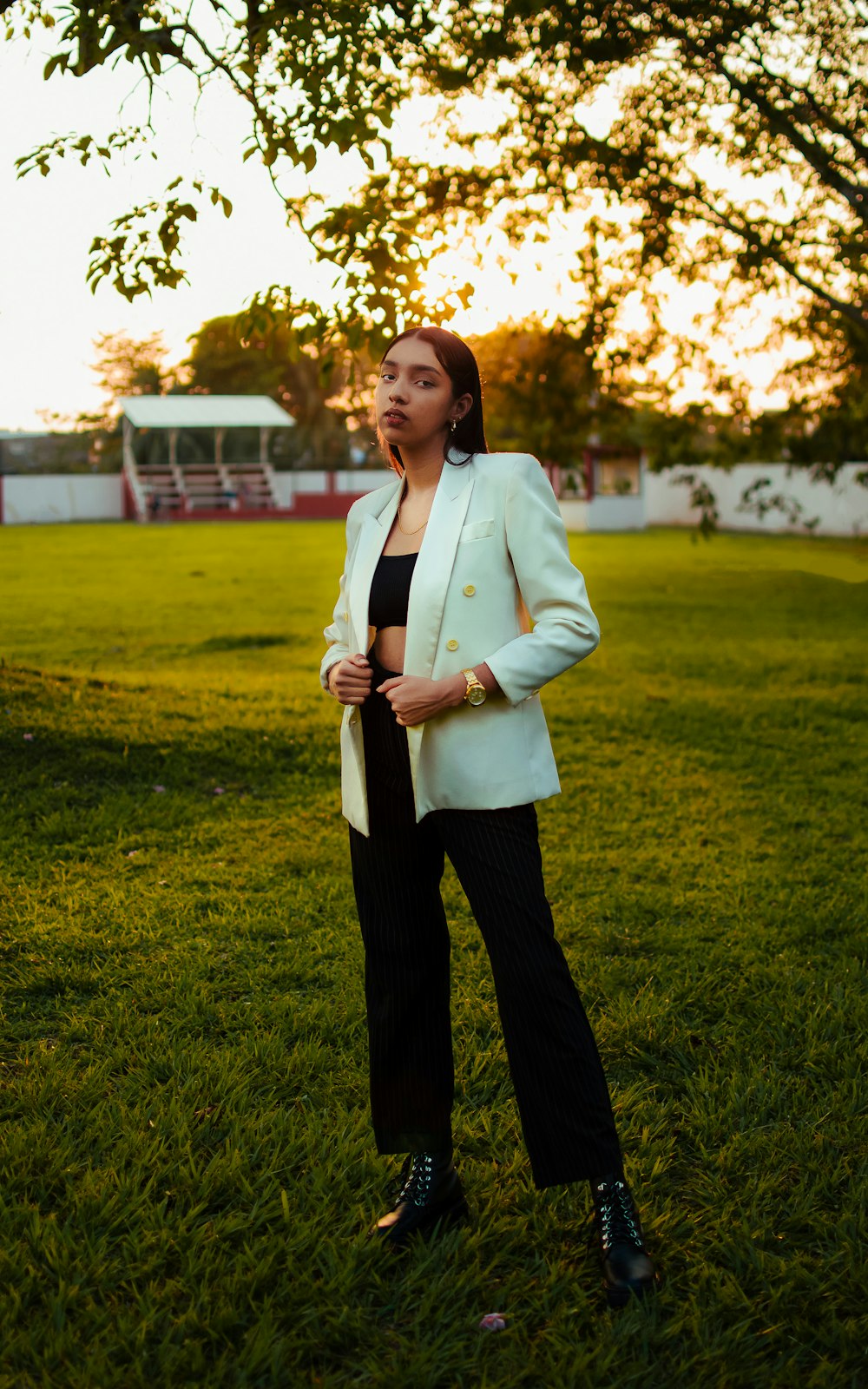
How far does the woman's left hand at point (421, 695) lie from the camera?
2.57 meters

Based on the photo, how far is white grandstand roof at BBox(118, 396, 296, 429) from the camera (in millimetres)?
43750

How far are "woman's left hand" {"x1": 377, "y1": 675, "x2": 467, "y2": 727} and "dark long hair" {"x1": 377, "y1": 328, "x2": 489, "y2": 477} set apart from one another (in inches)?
19.8

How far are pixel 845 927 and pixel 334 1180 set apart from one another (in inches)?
101

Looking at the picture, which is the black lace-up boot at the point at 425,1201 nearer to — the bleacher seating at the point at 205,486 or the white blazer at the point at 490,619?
the white blazer at the point at 490,619

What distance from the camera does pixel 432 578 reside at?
8.68 ft

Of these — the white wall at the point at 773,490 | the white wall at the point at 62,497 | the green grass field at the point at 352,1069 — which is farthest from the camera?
the white wall at the point at 62,497

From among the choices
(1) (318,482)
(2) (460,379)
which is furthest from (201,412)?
(2) (460,379)

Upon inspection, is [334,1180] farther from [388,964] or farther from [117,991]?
[117,991]

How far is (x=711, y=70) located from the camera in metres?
10.6

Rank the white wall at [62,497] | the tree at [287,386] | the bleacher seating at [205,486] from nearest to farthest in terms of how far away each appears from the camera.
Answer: the white wall at [62,497]
the bleacher seating at [205,486]
the tree at [287,386]

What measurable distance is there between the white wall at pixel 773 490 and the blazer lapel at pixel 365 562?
25.8 meters

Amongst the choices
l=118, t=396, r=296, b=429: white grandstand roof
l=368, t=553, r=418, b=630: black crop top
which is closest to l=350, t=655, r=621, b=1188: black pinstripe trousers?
l=368, t=553, r=418, b=630: black crop top

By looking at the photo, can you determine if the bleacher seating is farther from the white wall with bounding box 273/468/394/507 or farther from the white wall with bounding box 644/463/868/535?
the white wall with bounding box 644/463/868/535

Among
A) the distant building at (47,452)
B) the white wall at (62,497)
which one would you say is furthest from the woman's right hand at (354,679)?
the distant building at (47,452)
